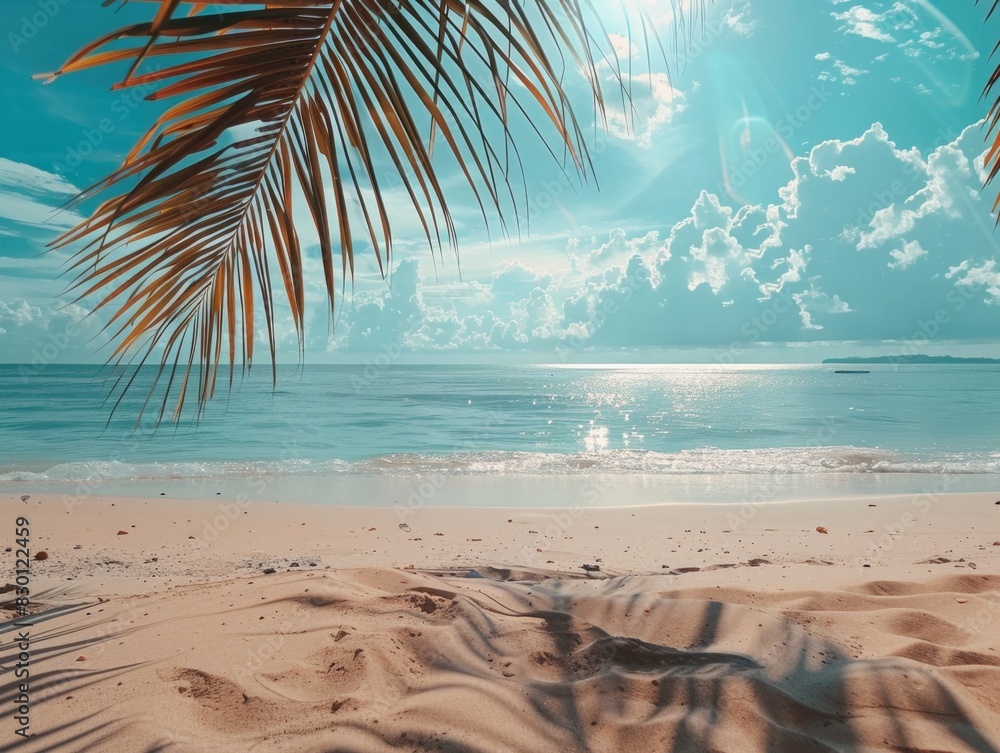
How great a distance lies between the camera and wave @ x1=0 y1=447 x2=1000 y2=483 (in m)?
14.0

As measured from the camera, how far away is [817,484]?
40.3ft

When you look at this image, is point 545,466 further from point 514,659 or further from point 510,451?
point 514,659

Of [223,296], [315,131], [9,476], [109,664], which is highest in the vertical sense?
[315,131]

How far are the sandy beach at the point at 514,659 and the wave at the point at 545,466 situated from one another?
8.59m

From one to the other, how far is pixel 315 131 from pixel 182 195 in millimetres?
467

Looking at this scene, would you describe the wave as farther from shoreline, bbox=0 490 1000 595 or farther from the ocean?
shoreline, bbox=0 490 1000 595

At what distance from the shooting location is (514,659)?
2.91 meters

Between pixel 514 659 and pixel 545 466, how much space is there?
12.5m

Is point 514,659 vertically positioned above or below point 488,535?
above

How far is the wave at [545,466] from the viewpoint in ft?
45.8

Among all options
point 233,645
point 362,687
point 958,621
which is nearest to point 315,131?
point 362,687

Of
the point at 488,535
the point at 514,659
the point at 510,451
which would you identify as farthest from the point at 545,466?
the point at 514,659

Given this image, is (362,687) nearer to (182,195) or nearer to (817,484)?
(182,195)

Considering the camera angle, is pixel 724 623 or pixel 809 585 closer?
pixel 724 623
